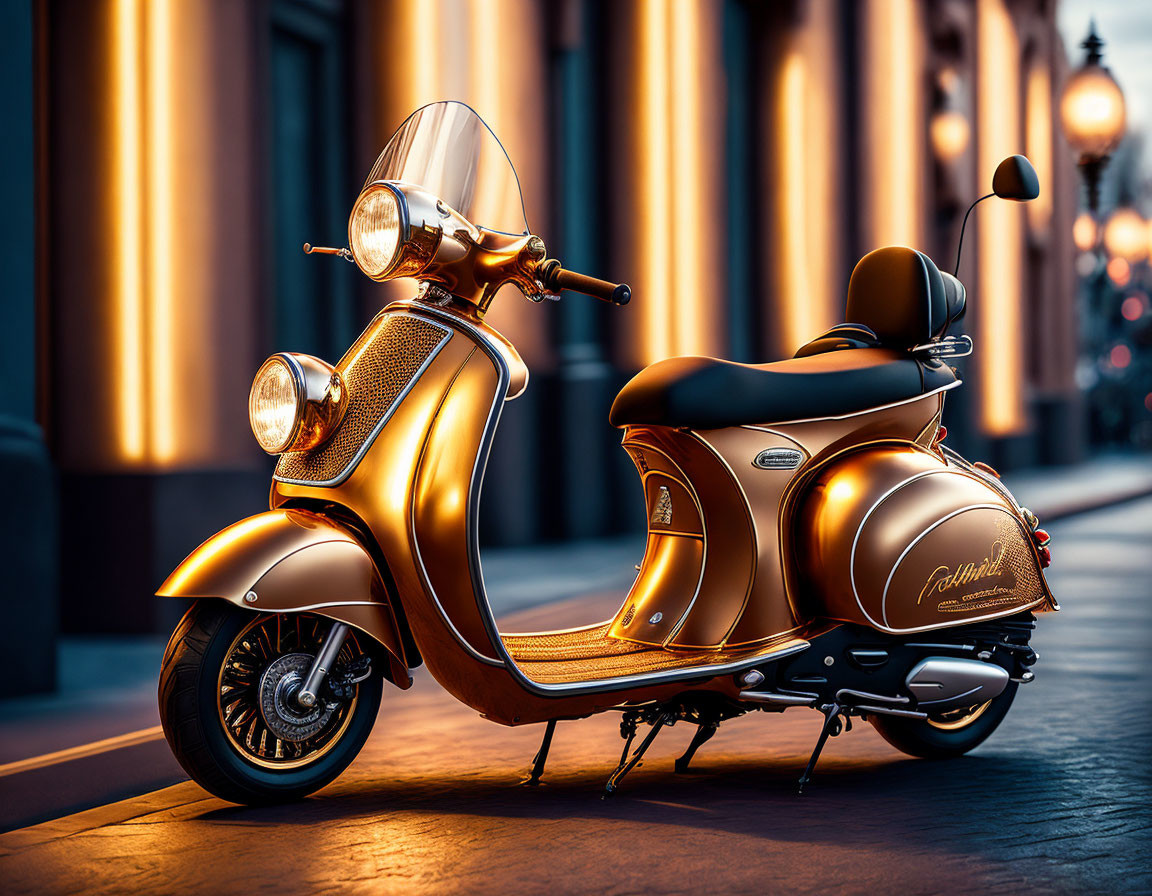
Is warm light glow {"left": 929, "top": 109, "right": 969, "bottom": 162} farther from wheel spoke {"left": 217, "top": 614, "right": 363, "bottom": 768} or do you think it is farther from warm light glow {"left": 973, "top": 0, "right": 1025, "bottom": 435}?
wheel spoke {"left": 217, "top": 614, "right": 363, "bottom": 768}

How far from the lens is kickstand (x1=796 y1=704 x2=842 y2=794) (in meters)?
4.67

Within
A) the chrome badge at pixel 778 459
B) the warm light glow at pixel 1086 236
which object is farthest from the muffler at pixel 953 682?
the warm light glow at pixel 1086 236

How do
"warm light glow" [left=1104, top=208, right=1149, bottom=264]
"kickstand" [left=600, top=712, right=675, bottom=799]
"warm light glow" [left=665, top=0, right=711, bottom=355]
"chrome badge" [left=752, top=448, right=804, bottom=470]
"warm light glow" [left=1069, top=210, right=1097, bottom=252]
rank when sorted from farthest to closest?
"warm light glow" [left=1104, top=208, right=1149, bottom=264]
"warm light glow" [left=1069, top=210, right=1097, bottom=252]
"warm light glow" [left=665, top=0, right=711, bottom=355]
"chrome badge" [left=752, top=448, right=804, bottom=470]
"kickstand" [left=600, top=712, right=675, bottom=799]

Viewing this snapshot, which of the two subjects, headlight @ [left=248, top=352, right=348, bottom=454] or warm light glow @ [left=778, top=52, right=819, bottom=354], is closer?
headlight @ [left=248, top=352, right=348, bottom=454]

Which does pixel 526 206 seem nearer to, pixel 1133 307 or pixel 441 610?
pixel 441 610

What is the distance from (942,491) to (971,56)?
20.0m

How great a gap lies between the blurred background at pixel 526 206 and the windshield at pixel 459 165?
2637 millimetres

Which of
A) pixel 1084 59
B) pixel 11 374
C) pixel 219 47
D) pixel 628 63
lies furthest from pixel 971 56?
pixel 11 374

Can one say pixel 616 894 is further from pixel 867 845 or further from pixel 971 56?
pixel 971 56

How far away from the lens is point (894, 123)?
20.5 metres

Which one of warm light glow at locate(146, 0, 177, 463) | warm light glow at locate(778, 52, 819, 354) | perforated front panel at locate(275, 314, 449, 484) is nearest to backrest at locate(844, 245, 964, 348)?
perforated front panel at locate(275, 314, 449, 484)

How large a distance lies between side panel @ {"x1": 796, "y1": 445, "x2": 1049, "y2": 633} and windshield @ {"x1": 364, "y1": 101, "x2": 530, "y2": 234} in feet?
4.07

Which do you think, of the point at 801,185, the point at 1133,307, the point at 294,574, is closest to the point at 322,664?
the point at 294,574

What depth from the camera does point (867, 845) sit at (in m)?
4.06
